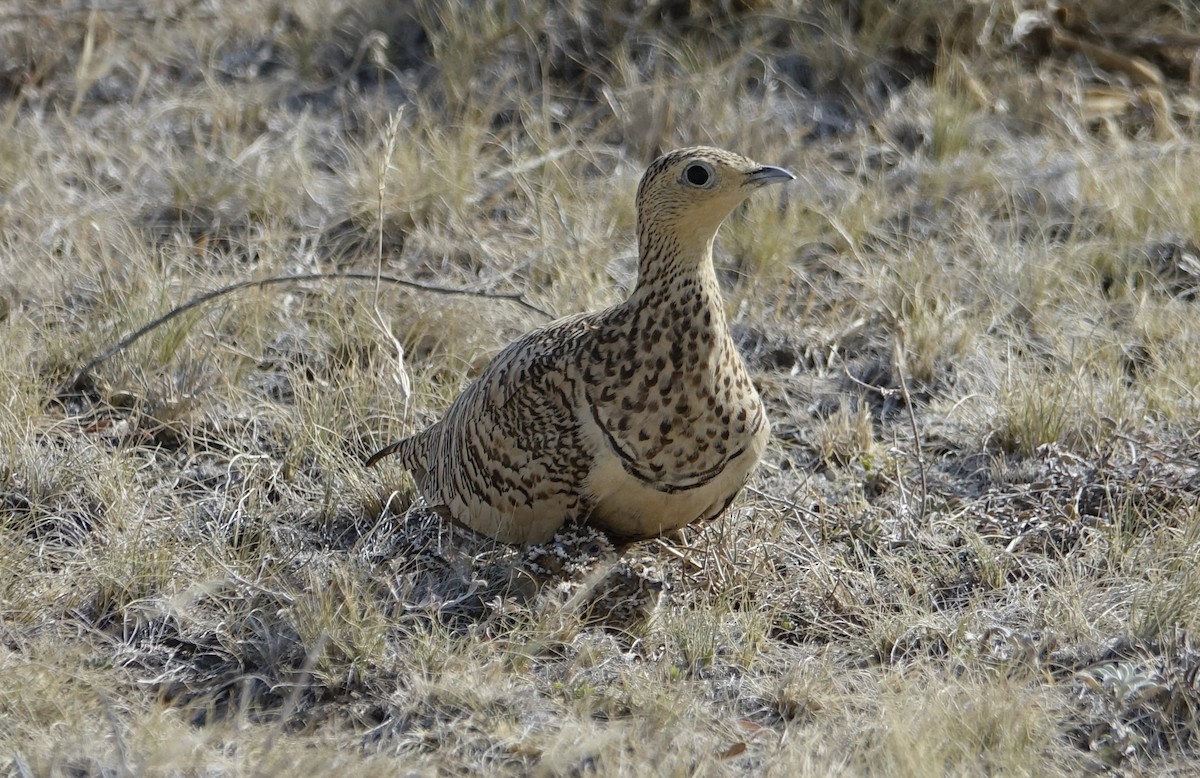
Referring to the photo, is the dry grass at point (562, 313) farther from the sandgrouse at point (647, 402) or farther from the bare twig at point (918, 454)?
the sandgrouse at point (647, 402)

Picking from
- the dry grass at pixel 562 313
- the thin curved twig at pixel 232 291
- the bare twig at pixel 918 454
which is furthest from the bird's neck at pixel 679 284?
the thin curved twig at pixel 232 291

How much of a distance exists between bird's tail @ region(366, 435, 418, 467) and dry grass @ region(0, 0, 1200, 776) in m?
0.08

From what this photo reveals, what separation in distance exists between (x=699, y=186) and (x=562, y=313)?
61.4 inches

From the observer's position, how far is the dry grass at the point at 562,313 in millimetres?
3434

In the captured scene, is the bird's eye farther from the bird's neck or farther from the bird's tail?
the bird's tail

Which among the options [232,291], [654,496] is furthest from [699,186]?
[232,291]

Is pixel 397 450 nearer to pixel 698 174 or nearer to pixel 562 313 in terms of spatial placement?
pixel 562 313

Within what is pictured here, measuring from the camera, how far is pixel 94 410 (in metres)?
4.68

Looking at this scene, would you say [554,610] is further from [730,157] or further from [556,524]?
[730,157]

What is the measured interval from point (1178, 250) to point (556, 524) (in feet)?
9.63

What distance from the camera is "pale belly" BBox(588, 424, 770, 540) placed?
11.6 ft

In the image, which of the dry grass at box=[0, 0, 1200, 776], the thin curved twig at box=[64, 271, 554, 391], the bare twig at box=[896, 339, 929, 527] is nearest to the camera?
the dry grass at box=[0, 0, 1200, 776]

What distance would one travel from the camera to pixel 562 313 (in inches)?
200

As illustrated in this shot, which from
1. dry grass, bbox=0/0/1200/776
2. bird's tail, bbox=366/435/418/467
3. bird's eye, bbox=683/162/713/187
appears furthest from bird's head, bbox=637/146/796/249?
bird's tail, bbox=366/435/418/467
